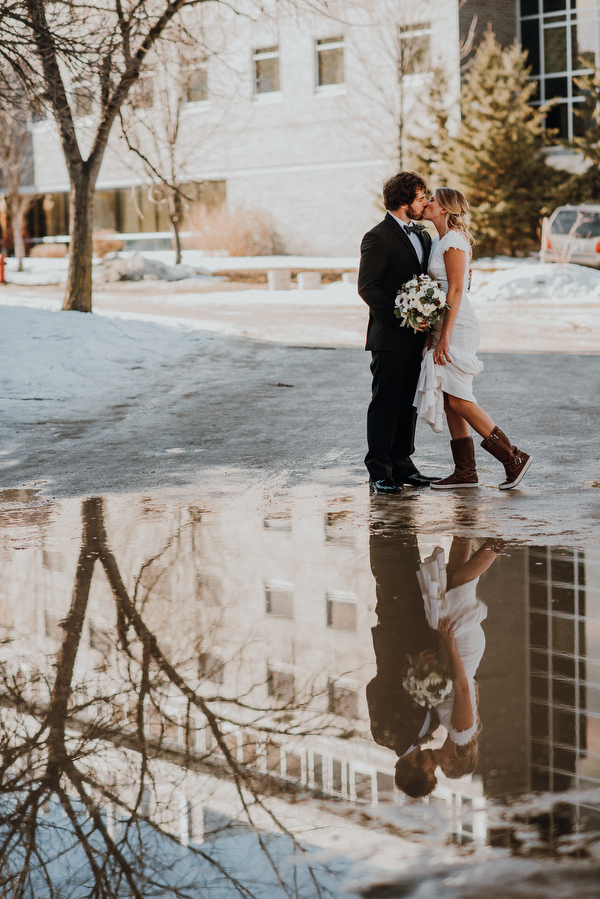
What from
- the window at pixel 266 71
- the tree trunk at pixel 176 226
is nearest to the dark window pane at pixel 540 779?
the tree trunk at pixel 176 226

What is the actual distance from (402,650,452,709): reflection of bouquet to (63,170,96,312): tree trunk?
13594mm

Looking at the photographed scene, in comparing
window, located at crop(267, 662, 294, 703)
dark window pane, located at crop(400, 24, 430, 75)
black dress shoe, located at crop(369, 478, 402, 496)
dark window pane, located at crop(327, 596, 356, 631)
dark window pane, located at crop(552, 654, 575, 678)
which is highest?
dark window pane, located at crop(400, 24, 430, 75)

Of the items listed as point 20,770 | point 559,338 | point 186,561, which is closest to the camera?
point 20,770

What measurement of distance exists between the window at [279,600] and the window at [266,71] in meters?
36.0

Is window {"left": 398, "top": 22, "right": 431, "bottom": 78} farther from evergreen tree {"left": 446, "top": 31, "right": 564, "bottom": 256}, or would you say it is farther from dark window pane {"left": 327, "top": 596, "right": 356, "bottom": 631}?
dark window pane {"left": 327, "top": 596, "right": 356, "bottom": 631}

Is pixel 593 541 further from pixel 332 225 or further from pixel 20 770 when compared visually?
pixel 332 225

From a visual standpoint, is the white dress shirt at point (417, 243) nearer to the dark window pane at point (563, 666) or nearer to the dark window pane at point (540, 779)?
the dark window pane at point (563, 666)

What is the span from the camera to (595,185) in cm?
3055

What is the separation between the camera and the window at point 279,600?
14.5ft

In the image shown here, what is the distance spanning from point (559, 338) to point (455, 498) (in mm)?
9436

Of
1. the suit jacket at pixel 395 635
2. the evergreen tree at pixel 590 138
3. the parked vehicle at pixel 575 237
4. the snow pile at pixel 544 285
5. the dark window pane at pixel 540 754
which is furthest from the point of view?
the evergreen tree at pixel 590 138

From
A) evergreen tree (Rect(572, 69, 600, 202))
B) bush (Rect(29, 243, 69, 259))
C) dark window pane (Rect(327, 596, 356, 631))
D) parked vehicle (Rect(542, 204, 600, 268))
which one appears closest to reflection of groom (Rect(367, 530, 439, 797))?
dark window pane (Rect(327, 596, 356, 631))

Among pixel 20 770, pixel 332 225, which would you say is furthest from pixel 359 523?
pixel 332 225

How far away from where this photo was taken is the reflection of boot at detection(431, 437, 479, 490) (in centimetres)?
671
